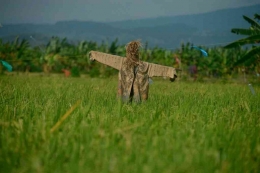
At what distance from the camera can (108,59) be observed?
5410 millimetres

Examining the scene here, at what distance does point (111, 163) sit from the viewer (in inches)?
69.7

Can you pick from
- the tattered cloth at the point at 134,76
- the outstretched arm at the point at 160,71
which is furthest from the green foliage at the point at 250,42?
the tattered cloth at the point at 134,76

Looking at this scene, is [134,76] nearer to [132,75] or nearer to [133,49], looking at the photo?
[132,75]

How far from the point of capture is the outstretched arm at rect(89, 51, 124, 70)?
533cm

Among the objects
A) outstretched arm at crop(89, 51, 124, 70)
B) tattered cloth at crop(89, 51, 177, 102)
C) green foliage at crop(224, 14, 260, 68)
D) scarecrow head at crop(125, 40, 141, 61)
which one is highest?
green foliage at crop(224, 14, 260, 68)

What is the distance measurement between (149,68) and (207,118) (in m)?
1.96

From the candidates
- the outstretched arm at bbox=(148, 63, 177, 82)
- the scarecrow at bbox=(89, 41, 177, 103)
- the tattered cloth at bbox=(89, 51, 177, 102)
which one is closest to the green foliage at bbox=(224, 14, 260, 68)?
the outstretched arm at bbox=(148, 63, 177, 82)

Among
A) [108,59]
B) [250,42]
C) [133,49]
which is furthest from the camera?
[250,42]

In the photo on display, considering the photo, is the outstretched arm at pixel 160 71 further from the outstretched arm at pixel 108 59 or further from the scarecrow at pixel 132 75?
the outstretched arm at pixel 108 59

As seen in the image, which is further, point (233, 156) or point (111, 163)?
point (233, 156)

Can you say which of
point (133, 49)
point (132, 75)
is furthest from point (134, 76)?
point (133, 49)

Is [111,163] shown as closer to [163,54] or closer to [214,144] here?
[214,144]

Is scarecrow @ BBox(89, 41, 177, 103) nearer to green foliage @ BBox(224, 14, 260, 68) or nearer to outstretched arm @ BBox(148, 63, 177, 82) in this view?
outstretched arm @ BBox(148, 63, 177, 82)

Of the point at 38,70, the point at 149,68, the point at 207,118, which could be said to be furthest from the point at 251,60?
→ the point at 38,70
